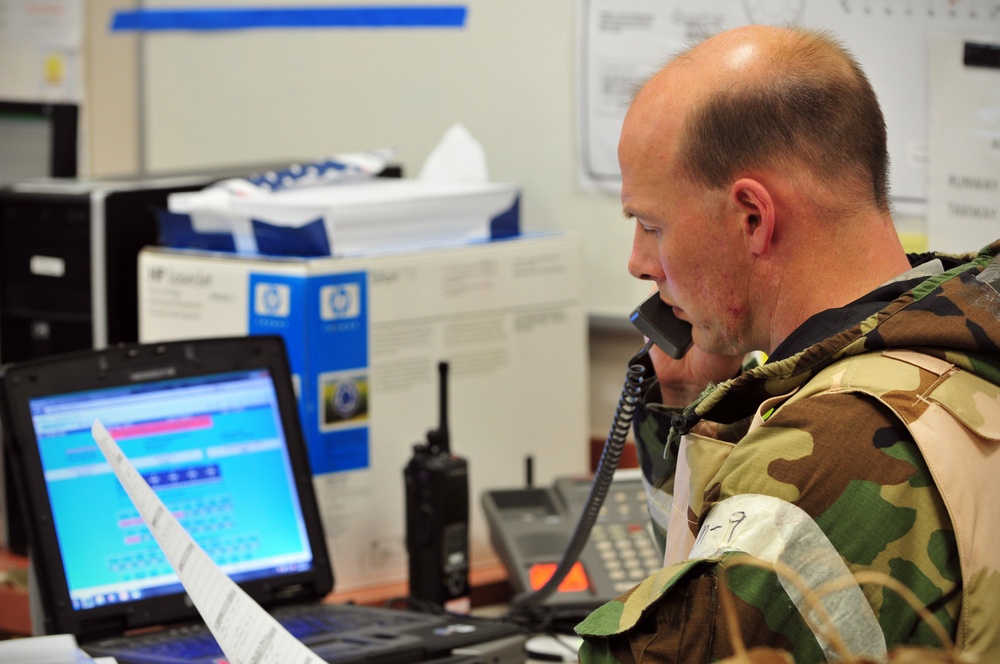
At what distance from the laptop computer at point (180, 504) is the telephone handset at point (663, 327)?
1.34 feet

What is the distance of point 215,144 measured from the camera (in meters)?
2.96

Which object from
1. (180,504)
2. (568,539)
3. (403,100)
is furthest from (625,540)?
(403,100)

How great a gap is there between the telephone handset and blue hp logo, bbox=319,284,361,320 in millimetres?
563

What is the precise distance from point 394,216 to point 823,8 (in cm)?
74

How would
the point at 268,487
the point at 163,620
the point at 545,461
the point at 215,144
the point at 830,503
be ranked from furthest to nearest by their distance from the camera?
the point at 215,144
the point at 545,461
the point at 268,487
the point at 163,620
the point at 830,503

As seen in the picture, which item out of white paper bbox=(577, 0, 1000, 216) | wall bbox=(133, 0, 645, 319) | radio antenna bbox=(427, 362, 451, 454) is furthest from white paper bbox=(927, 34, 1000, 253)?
radio antenna bbox=(427, 362, 451, 454)

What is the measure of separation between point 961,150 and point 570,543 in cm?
81

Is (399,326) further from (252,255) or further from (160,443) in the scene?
(160,443)

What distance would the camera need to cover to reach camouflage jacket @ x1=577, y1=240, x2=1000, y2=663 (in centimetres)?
90

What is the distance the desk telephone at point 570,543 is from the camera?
1.74m

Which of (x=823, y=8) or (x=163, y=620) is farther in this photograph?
(x=823, y=8)

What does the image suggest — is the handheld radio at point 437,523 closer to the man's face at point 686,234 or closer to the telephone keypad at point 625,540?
the telephone keypad at point 625,540

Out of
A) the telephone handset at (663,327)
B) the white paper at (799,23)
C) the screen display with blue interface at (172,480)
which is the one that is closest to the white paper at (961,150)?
the white paper at (799,23)

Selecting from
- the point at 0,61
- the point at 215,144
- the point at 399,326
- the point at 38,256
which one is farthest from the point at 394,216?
the point at 0,61
